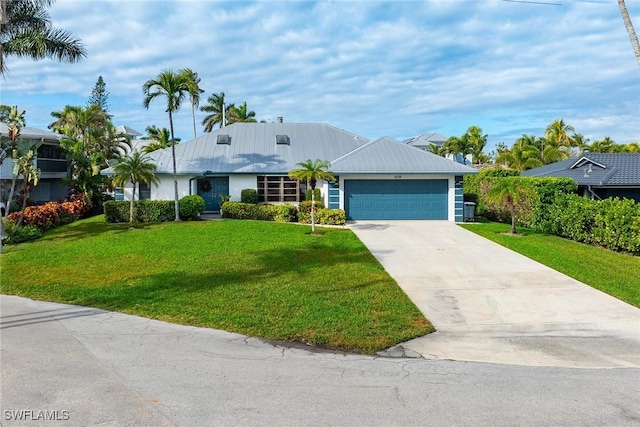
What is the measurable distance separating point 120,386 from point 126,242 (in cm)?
1211

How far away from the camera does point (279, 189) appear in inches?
1038

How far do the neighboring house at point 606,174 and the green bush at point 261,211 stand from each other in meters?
14.7

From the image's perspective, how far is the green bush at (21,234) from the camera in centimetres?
1722

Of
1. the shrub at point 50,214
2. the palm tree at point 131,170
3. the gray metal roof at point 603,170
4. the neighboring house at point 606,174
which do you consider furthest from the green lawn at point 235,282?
the gray metal roof at point 603,170

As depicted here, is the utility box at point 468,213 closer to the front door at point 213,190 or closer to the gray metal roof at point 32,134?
the front door at point 213,190

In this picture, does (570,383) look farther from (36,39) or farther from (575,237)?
(36,39)

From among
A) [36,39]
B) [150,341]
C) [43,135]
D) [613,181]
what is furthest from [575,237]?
[43,135]

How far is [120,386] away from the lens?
5375 mm

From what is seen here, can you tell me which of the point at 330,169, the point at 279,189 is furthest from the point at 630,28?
the point at 279,189

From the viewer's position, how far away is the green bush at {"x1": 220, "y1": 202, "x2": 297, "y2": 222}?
74.4 ft

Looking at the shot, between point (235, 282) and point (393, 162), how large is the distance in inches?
586

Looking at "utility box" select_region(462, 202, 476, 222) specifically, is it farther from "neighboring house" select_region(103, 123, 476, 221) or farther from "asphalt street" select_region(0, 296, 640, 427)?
"asphalt street" select_region(0, 296, 640, 427)

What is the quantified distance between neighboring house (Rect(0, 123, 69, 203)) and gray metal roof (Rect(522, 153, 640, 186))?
28251 millimetres

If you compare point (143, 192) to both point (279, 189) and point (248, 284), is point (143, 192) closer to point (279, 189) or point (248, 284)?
point (279, 189)
